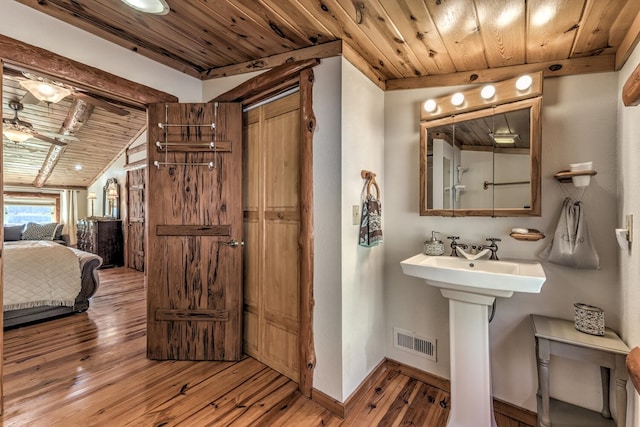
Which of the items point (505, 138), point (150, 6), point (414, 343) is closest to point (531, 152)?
point (505, 138)

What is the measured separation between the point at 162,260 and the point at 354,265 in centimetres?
155

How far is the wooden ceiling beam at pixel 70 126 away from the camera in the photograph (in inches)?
162

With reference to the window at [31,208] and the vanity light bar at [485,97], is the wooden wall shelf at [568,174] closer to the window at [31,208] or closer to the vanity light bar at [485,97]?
the vanity light bar at [485,97]

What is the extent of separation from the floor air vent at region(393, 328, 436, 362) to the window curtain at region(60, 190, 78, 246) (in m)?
9.22

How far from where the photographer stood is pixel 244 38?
182 cm

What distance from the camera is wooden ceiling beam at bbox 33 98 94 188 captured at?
162 inches

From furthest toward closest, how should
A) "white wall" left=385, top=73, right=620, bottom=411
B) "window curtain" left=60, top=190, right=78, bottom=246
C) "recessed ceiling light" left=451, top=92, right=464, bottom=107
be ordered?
"window curtain" left=60, top=190, right=78, bottom=246, "recessed ceiling light" left=451, top=92, right=464, bottom=107, "white wall" left=385, top=73, right=620, bottom=411

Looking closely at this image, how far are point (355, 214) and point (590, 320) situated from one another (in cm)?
139

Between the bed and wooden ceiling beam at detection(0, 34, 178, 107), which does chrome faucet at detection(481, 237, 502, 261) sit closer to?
wooden ceiling beam at detection(0, 34, 178, 107)

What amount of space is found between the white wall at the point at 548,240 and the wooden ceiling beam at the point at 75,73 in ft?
6.62

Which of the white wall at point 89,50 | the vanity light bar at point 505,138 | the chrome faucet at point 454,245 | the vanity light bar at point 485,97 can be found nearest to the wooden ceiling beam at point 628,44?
the vanity light bar at point 485,97

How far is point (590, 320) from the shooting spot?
1.50 meters

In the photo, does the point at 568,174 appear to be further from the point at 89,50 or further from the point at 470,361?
the point at 89,50

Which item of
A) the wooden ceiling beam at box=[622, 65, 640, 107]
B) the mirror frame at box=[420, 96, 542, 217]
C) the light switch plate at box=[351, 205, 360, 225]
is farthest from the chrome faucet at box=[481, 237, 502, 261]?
the wooden ceiling beam at box=[622, 65, 640, 107]
